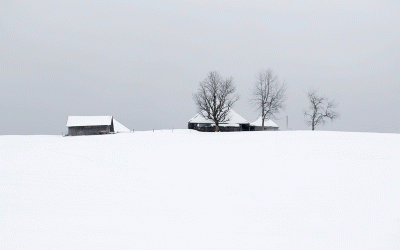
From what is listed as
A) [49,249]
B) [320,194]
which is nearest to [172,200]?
[49,249]

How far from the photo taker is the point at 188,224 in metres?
7.23

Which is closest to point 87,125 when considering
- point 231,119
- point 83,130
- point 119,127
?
point 83,130

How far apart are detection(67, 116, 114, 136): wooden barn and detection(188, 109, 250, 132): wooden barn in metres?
21.8

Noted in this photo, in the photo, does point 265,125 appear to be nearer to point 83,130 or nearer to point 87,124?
point 87,124

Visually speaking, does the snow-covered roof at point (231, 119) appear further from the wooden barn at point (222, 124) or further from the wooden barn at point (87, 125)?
the wooden barn at point (87, 125)

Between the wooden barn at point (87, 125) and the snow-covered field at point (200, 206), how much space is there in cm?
4786

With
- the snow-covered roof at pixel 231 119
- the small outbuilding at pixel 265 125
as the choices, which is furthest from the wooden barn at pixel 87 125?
the small outbuilding at pixel 265 125

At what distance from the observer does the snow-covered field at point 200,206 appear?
6.43m

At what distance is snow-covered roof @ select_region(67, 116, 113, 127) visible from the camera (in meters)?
59.6

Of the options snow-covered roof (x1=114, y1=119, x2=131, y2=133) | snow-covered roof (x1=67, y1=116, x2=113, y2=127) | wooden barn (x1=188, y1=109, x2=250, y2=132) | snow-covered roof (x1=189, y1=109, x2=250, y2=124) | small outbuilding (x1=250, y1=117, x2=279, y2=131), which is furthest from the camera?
small outbuilding (x1=250, y1=117, x2=279, y2=131)

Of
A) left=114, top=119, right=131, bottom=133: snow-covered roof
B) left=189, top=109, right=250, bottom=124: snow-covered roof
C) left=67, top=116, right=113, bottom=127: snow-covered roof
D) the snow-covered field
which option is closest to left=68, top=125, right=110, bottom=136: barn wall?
left=67, top=116, right=113, bottom=127: snow-covered roof

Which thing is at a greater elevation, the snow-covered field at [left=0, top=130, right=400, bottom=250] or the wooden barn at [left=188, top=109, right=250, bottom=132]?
the wooden barn at [left=188, top=109, right=250, bottom=132]

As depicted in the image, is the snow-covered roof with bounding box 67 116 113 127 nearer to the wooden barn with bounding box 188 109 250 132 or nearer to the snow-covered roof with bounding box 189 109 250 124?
the wooden barn with bounding box 188 109 250 132

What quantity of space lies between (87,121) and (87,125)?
54.9 inches
